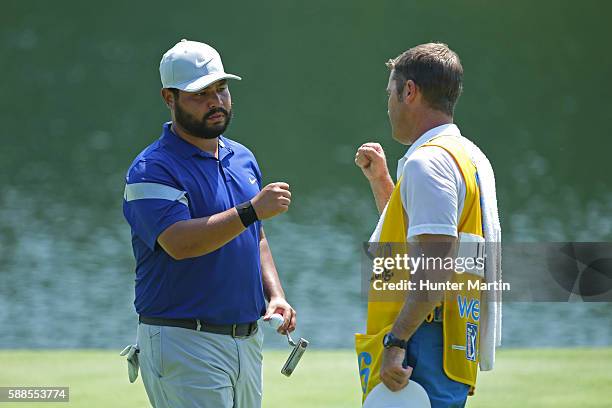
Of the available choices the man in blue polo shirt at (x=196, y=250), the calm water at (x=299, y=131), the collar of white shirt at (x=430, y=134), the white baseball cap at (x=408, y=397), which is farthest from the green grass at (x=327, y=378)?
the collar of white shirt at (x=430, y=134)

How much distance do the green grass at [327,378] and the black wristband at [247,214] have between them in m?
2.22

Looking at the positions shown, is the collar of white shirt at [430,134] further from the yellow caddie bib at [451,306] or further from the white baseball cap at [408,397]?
the white baseball cap at [408,397]

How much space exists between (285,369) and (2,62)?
9914mm

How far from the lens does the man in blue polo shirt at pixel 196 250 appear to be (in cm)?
263

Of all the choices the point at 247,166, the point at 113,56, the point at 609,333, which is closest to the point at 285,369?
the point at 247,166

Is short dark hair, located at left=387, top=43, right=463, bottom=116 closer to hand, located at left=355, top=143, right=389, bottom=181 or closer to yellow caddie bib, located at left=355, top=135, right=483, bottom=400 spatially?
yellow caddie bib, located at left=355, top=135, right=483, bottom=400

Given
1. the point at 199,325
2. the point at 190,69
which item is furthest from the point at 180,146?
the point at 199,325

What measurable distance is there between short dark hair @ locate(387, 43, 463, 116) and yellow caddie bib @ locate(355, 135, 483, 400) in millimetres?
122

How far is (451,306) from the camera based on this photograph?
2.35 meters

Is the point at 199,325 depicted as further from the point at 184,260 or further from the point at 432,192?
the point at 432,192

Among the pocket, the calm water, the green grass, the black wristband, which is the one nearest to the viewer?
the black wristband

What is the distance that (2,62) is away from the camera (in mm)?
11891

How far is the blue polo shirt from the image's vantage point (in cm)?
267

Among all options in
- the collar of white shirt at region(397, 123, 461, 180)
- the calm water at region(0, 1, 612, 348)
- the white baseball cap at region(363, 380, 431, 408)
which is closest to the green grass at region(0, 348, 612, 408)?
the calm water at region(0, 1, 612, 348)
